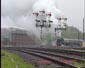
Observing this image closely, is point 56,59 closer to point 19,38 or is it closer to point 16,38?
point 16,38

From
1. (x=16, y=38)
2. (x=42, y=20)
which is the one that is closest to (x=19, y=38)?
(x=16, y=38)

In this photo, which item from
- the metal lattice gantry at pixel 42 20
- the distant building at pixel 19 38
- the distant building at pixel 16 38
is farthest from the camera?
the distant building at pixel 19 38

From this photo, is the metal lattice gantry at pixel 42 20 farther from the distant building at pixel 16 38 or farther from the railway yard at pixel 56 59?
the railway yard at pixel 56 59

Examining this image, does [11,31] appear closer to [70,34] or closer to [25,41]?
[25,41]

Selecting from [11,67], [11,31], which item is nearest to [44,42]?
[11,31]

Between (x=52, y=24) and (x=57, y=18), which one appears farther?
(x=52, y=24)

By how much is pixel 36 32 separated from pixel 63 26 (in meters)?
8.68

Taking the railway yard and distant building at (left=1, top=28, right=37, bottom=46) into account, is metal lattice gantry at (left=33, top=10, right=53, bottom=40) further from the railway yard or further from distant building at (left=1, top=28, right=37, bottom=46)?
the railway yard

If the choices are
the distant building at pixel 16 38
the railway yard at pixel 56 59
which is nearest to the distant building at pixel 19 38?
the distant building at pixel 16 38

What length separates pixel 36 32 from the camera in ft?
314

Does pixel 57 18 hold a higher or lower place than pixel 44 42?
higher

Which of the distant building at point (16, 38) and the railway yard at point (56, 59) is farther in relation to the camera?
the distant building at point (16, 38)

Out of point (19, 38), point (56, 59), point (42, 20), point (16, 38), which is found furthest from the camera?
point (19, 38)

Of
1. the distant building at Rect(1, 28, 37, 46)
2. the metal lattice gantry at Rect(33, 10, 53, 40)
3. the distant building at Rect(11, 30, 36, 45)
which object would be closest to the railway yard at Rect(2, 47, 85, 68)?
the metal lattice gantry at Rect(33, 10, 53, 40)
